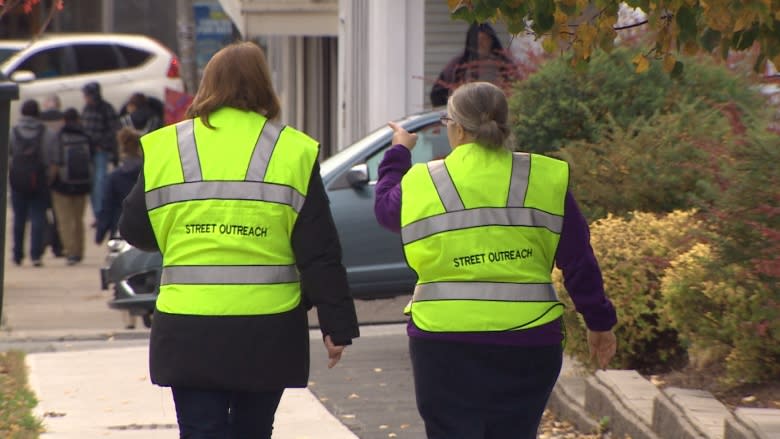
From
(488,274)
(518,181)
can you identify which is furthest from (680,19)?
(488,274)

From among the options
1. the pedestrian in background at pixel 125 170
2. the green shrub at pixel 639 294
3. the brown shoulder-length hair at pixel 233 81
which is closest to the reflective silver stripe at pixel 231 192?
the brown shoulder-length hair at pixel 233 81

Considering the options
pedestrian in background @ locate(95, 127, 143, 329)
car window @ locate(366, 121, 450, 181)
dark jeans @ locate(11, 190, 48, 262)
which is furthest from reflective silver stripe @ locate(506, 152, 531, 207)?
dark jeans @ locate(11, 190, 48, 262)

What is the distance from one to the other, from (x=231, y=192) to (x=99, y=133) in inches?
616

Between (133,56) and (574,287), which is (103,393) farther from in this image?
(133,56)

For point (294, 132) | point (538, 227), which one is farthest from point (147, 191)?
point (538, 227)

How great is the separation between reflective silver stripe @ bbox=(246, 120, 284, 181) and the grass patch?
2.72 meters

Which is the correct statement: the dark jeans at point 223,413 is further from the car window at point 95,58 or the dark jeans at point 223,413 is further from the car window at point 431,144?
the car window at point 95,58

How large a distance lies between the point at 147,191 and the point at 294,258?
0.49m

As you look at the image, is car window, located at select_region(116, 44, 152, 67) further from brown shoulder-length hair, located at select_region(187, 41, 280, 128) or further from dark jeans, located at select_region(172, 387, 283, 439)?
dark jeans, located at select_region(172, 387, 283, 439)

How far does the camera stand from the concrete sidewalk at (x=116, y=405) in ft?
23.6

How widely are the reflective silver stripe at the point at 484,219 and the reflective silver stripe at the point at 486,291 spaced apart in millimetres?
170

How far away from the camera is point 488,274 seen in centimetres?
459

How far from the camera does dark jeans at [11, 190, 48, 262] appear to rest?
17109 mm

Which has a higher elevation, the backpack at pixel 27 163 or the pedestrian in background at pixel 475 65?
the pedestrian in background at pixel 475 65
